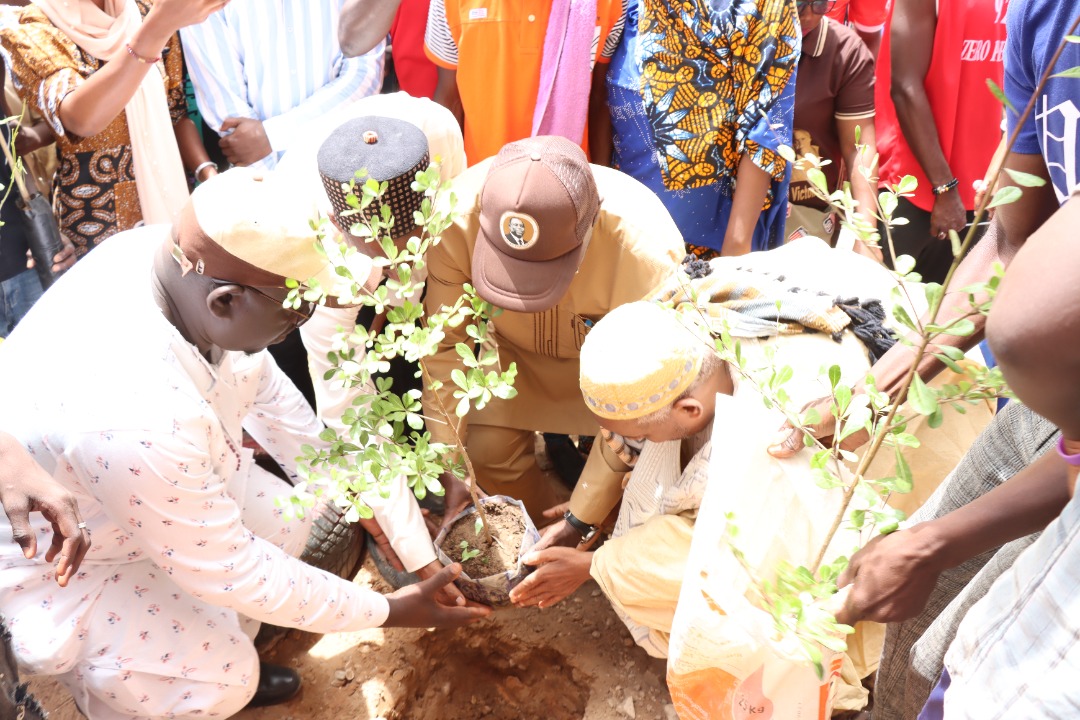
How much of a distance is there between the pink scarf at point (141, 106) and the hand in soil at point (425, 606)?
57.1 inches

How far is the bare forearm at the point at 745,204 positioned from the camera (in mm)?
3096

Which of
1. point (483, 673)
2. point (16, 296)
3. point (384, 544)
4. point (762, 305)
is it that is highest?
point (762, 305)

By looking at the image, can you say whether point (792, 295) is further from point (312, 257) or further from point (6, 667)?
point (6, 667)

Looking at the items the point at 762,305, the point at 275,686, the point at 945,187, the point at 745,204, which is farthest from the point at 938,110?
the point at 275,686

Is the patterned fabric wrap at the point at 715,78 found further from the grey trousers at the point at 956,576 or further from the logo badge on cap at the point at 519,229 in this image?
the grey trousers at the point at 956,576

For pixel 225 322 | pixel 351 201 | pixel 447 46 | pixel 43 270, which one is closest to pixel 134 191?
pixel 43 270

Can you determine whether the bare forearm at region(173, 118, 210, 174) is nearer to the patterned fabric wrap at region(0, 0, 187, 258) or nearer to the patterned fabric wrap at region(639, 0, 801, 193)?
the patterned fabric wrap at region(0, 0, 187, 258)

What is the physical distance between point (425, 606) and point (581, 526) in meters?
0.54

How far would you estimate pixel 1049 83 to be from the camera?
5.66 ft

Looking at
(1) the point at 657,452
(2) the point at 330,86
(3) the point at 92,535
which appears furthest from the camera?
(2) the point at 330,86

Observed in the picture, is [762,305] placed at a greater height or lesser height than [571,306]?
greater

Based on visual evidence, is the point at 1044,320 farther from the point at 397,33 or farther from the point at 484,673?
the point at 397,33

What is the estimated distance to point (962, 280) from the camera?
1.97 m

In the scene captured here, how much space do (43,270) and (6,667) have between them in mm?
1682
